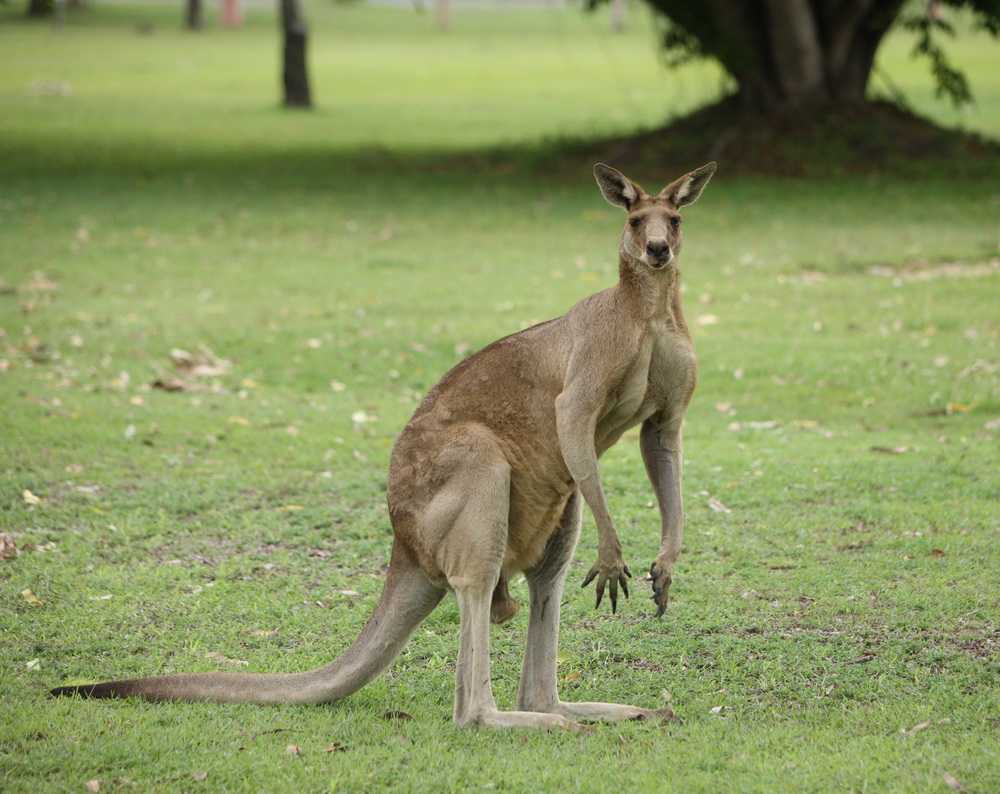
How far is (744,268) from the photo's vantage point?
13047 mm

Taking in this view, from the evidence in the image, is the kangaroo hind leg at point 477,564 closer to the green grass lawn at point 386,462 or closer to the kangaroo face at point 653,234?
the green grass lawn at point 386,462

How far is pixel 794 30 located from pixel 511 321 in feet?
26.5

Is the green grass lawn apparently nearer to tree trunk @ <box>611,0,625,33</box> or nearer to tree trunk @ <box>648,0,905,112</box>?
tree trunk @ <box>648,0,905,112</box>

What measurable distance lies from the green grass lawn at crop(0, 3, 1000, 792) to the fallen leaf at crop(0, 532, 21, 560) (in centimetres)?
8

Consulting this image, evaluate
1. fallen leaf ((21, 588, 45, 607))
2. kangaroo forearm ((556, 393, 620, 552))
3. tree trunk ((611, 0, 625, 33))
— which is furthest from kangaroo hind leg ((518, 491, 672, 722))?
tree trunk ((611, 0, 625, 33))

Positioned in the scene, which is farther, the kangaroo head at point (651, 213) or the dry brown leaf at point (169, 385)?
the dry brown leaf at point (169, 385)

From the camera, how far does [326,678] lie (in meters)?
4.61

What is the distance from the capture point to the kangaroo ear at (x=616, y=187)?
15.1ft

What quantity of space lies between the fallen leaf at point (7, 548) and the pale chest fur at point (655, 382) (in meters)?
2.87

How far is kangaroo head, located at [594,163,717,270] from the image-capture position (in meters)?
4.42

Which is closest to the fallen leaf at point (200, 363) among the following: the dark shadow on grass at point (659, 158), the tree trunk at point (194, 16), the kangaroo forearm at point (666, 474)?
the kangaroo forearm at point (666, 474)

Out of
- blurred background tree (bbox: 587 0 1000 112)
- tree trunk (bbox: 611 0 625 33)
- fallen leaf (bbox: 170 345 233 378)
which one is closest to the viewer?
fallen leaf (bbox: 170 345 233 378)

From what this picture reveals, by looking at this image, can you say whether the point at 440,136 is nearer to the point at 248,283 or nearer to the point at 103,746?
the point at 248,283

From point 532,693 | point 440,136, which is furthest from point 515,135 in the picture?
point 532,693
